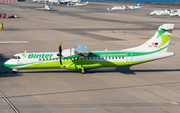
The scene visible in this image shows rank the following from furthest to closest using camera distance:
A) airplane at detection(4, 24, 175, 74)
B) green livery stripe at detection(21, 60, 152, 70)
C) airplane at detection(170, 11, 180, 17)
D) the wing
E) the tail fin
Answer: airplane at detection(170, 11, 180, 17) → the tail fin → green livery stripe at detection(21, 60, 152, 70) → airplane at detection(4, 24, 175, 74) → the wing

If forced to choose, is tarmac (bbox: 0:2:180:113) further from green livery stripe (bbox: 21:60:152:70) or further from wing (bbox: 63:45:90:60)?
wing (bbox: 63:45:90:60)

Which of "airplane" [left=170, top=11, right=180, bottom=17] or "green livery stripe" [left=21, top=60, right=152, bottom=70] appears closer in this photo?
"green livery stripe" [left=21, top=60, right=152, bottom=70]

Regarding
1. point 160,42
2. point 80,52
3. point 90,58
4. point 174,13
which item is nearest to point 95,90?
point 80,52

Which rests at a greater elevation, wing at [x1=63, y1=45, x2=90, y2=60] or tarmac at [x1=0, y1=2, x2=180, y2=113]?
wing at [x1=63, y1=45, x2=90, y2=60]

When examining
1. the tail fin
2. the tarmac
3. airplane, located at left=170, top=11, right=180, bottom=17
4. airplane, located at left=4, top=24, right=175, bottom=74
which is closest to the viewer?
the tarmac

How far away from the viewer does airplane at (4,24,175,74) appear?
1453 inches

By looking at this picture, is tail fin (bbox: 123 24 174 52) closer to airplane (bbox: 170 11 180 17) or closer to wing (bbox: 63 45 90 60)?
wing (bbox: 63 45 90 60)

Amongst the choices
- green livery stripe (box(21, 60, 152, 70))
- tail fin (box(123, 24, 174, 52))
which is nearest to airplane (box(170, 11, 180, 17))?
tail fin (box(123, 24, 174, 52))

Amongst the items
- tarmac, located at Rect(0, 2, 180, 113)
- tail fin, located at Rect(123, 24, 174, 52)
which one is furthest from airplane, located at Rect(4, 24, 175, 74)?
tarmac, located at Rect(0, 2, 180, 113)

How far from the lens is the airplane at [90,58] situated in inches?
1453

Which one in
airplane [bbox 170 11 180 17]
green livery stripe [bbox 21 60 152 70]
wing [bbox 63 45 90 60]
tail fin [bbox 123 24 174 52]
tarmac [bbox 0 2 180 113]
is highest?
airplane [bbox 170 11 180 17]

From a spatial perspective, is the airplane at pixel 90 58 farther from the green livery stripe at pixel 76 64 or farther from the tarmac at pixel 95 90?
the tarmac at pixel 95 90

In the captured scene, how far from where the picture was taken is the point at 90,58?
37.3m

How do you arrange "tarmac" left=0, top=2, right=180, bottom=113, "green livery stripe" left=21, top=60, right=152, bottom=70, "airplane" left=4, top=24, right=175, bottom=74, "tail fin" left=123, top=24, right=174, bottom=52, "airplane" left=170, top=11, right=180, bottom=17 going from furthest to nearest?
"airplane" left=170, top=11, right=180, bottom=17 → "tail fin" left=123, top=24, right=174, bottom=52 → "green livery stripe" left=21, top=60, right=152, bottom=70 → "airplane" left=4, top=24, right=175, bottom=74 → "tarmac" left=0, top=2, right=180, bottom=113
